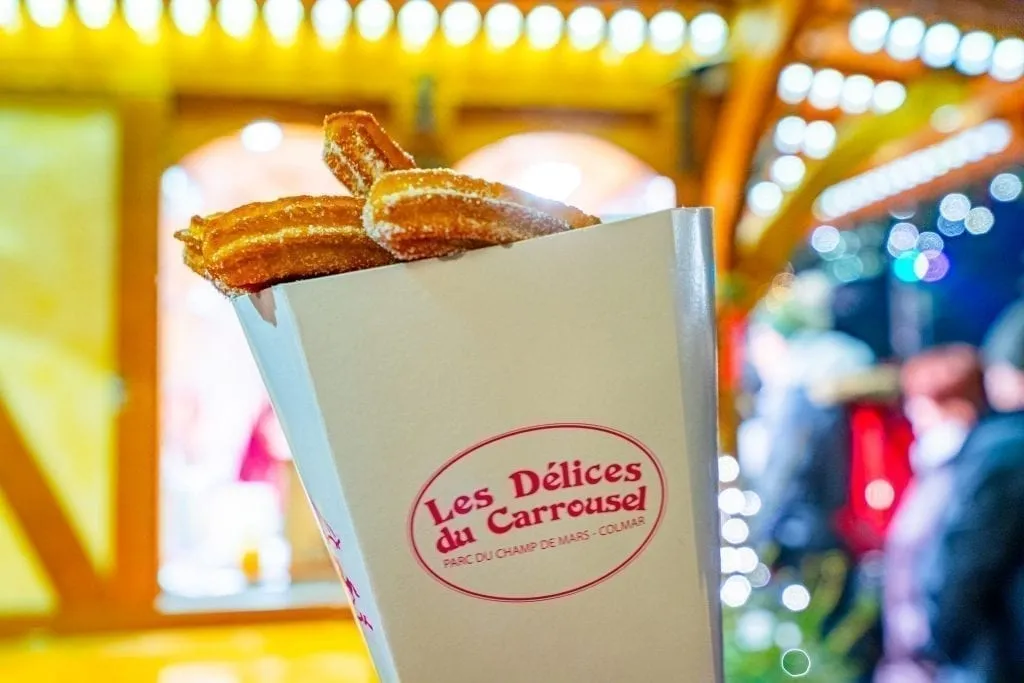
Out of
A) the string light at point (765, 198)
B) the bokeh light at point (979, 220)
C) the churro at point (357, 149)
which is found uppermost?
the bokeh light at point (979, 220)

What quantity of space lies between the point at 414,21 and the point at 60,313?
1376 millimetres

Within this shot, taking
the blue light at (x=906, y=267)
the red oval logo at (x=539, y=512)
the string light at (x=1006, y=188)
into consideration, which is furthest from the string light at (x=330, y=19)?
the blue light at (x=906, y=267)

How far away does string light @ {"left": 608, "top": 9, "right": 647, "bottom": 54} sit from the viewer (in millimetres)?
2484

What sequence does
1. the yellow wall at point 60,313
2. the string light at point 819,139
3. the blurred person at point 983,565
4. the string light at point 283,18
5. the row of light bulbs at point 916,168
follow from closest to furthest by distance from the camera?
the blurred person at point 983,565 → the string light at point 283,18 → the yellow wall at point 60,313 → the string light at point 819,139 → the row of light bulbs at point 916,168

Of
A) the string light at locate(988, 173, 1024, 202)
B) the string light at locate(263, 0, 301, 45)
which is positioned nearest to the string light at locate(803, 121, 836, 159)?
the string light at locate(263, 0, 301, 45)

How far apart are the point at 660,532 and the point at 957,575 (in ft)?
5.92

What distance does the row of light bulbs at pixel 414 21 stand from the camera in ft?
7.84

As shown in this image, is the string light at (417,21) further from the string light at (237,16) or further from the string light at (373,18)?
the string light at (237,16)

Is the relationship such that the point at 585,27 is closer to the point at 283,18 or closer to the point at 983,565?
the point at 283,18

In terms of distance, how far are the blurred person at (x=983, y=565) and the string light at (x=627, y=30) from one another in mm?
1421

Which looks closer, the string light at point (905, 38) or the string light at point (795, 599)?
the string light at point (795, 599)

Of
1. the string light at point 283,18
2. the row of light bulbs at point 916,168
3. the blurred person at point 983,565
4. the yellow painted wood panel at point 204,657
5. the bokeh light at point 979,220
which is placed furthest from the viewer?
the bokeh light at point 979,220

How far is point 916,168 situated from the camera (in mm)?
3682

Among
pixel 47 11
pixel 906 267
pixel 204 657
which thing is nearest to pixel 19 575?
pixel 204 657
